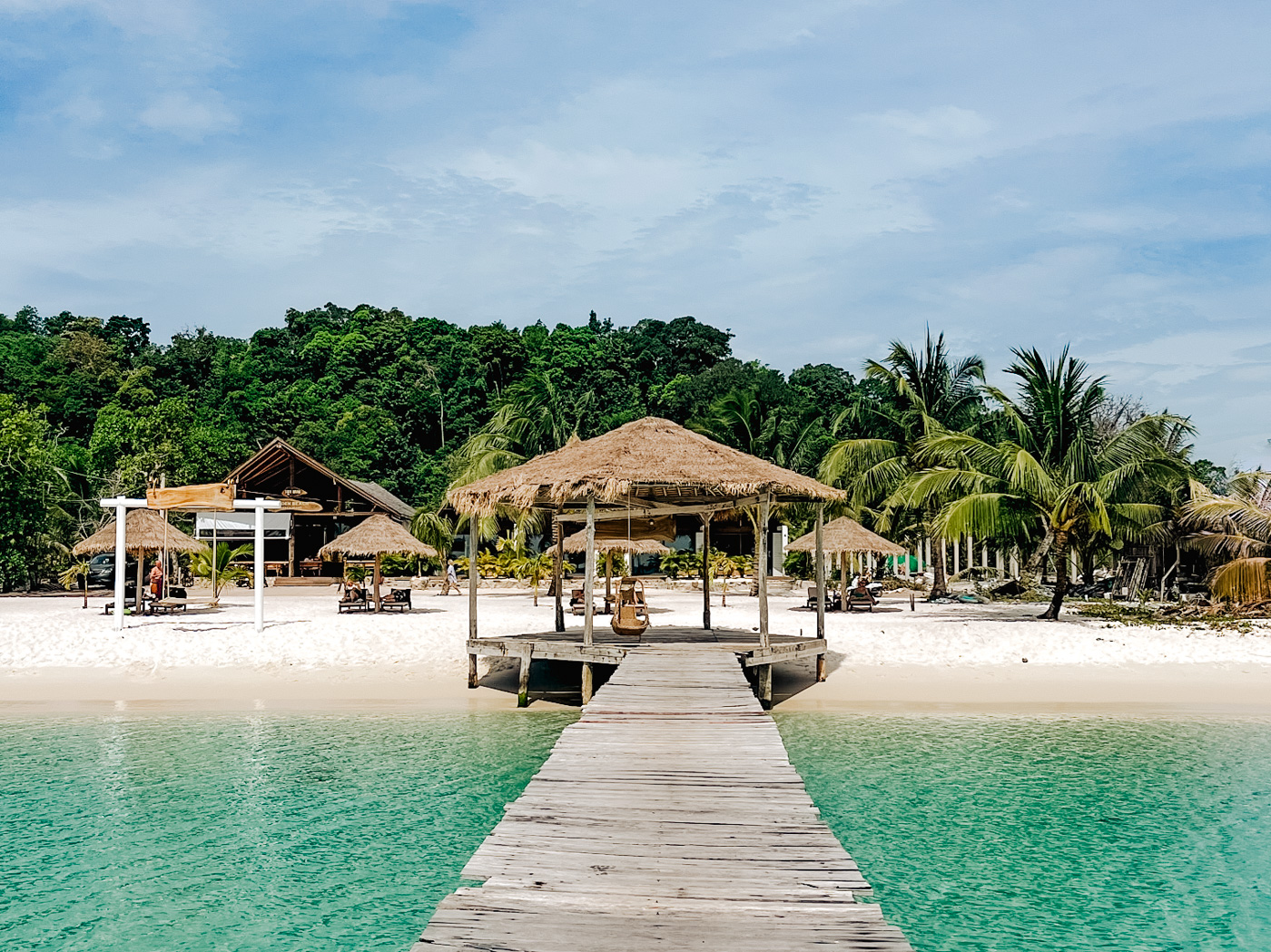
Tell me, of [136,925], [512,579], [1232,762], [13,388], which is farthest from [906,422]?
[13,388]

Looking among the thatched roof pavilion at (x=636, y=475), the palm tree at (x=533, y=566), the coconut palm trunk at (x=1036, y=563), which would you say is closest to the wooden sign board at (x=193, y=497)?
the thatched roof pavilion at (x=636, y=475)

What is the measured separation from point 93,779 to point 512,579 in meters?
22.4

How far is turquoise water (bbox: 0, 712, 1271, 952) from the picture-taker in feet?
20.2

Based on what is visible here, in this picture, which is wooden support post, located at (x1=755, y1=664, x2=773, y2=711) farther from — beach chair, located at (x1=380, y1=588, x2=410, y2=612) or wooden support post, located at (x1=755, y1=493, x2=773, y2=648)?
beach chair, located at (x1=380, y1=588, x2=410, y2=612)

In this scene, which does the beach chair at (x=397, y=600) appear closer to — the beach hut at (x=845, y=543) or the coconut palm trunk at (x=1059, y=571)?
the beach hut at (x=845, y=543)

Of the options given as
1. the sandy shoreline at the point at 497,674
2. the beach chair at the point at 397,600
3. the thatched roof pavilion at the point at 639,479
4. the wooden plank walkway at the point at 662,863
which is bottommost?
the sandy shoreline at the point at 497,674

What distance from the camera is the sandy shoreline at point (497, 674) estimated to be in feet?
42.9

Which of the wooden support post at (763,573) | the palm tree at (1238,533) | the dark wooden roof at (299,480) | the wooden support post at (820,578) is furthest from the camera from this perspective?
the dark wooden roof at (299,480)

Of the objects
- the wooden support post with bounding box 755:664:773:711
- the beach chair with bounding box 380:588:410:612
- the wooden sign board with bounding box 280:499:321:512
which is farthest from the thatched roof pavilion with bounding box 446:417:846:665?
the wooden sign board with bounding box 280:499:321:512

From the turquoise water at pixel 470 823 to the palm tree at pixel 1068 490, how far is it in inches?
293

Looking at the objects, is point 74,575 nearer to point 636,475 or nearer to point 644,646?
point 644,646

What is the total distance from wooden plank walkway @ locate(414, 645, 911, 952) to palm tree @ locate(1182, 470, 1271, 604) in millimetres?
16062

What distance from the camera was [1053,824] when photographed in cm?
808

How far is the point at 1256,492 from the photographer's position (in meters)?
21.0
